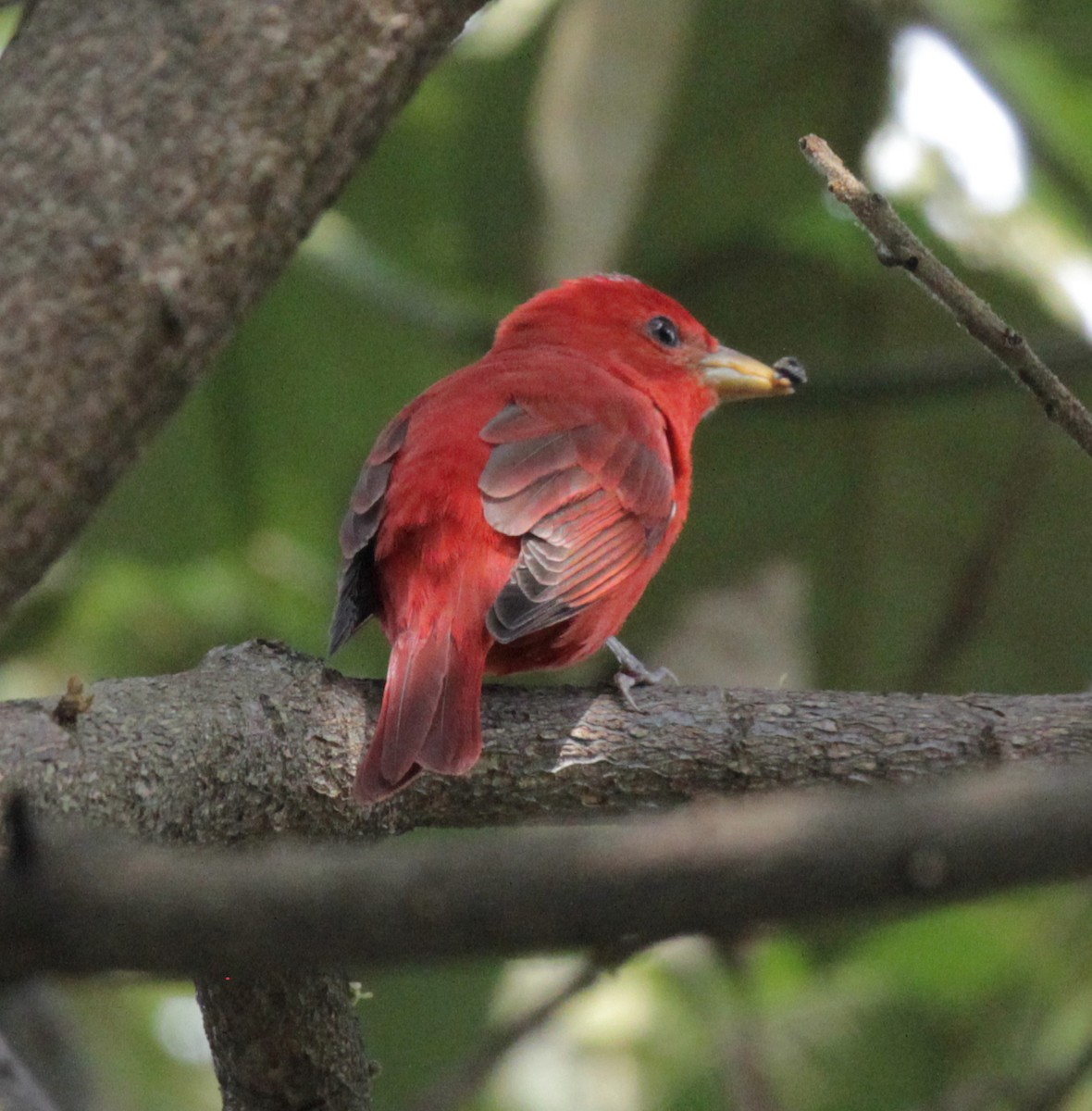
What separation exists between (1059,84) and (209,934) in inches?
232

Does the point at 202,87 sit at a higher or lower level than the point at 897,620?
higher

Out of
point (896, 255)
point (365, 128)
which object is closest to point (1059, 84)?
point (365, 128)

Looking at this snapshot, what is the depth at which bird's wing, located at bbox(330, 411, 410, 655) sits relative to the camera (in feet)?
9.93

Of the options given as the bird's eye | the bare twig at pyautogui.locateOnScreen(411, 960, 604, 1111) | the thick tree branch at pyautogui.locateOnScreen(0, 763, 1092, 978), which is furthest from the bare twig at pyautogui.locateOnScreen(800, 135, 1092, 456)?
the bird's eye

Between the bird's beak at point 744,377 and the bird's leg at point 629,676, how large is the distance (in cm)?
112

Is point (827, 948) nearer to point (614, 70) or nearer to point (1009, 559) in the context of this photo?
point (1009, 559)

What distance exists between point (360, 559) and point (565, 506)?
40 cm

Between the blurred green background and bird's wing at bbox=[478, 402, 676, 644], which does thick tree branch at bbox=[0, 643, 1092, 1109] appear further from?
the blurred green background

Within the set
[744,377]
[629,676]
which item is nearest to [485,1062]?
[629,676]

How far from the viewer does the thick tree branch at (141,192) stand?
109 inches

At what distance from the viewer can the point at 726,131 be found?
5152 mm

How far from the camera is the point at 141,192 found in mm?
2857

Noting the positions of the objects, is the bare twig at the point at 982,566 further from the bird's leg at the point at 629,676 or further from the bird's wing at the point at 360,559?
the bird's wing at the point at 360,559

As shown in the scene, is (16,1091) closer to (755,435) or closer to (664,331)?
(664,331)
